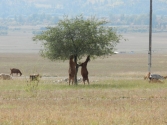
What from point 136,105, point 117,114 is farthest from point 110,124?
point 136,105

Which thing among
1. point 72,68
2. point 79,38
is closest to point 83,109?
point 72,68

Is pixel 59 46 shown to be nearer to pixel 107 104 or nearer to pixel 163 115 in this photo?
pixel 107 104

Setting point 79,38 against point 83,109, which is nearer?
point 83,109

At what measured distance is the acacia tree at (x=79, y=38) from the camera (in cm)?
3816

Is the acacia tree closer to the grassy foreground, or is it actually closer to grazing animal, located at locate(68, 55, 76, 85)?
grazing animal, located at locate(68, 55, 76, 85)

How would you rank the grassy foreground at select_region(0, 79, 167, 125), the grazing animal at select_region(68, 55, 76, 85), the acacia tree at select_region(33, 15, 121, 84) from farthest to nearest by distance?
the acacia tree at select_region(33, 15, 121, 84) → the grazing animal at select_region(68, 55, 76, 85) → the grassy foreground at select_region(0, 79, 167, 125)

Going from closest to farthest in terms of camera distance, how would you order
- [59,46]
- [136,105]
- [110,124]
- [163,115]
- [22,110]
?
[110,124] → [163,115] → [22,110] → [136,105] → [59,46]

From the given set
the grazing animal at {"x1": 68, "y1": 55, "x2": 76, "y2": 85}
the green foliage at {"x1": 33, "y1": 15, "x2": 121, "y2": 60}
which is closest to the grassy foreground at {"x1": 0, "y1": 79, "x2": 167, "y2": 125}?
the grazing animal at {"x1": 68, "y1": 55, "x2": 76, "y2": 85}

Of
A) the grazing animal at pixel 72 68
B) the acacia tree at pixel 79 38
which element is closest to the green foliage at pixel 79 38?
the acacia tree at pixel 79 38

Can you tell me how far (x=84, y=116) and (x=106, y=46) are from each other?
21.6m

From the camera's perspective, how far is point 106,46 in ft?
127

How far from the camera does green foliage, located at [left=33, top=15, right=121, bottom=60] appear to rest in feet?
125

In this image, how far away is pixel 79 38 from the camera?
126 feet

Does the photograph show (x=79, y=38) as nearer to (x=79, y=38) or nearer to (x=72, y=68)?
(x=79, y=38)
